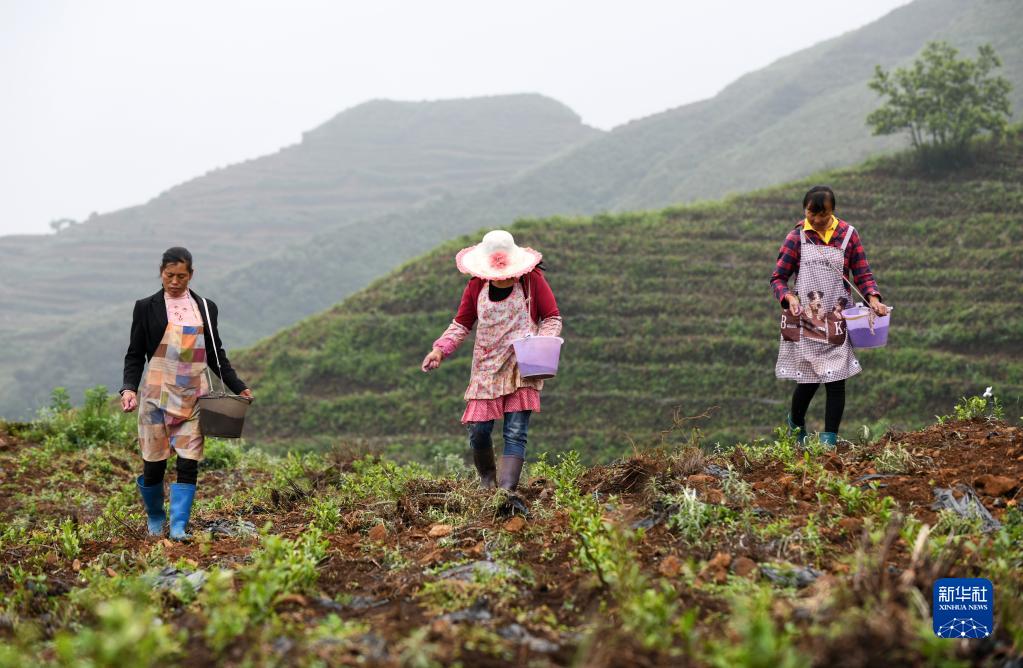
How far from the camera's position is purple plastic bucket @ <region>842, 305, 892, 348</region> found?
4.62 m

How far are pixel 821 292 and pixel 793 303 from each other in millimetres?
228

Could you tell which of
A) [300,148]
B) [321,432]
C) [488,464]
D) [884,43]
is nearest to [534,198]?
[884,43]

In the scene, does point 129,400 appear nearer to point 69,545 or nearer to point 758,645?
point 69,545

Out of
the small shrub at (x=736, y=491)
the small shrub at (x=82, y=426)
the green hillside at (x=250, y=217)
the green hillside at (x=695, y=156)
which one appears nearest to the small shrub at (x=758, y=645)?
the small shrub at (x=736, y=491)

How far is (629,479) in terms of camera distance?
421 cm

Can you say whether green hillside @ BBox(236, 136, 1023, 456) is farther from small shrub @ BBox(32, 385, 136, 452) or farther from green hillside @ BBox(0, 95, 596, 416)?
green hillside @ BBox(0, 95, 596, 416)

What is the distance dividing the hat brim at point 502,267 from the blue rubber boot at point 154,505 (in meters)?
1.95

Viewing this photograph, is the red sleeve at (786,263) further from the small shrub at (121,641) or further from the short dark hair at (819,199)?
the small shrub at (121,641)

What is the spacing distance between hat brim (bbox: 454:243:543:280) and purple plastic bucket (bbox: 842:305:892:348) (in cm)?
185

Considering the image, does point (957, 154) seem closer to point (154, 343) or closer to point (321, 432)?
point (321, 432)

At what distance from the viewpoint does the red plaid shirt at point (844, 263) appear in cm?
472

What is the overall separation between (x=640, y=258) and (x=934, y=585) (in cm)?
2138

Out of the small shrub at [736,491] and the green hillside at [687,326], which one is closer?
the small shrub at [736,491]

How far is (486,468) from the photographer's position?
447 centimetres
